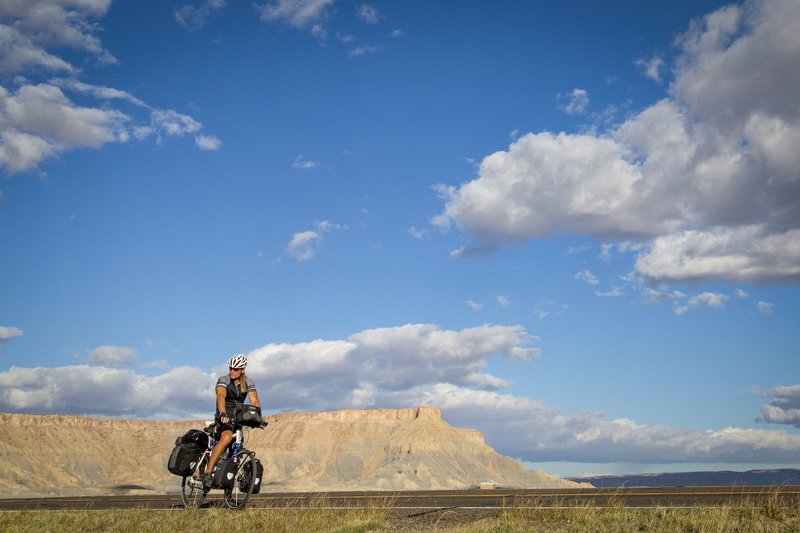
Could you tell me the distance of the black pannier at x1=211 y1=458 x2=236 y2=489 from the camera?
1088 centimetres

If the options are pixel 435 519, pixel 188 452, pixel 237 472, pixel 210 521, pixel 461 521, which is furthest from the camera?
pixel 188 452

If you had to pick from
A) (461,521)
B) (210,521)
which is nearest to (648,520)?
(461,521)

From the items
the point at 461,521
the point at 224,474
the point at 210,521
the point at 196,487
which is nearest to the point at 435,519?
the point at 461,521

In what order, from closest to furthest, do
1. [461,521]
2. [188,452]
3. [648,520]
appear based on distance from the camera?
[648,520] < [461,521] < [188,452]

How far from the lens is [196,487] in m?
11.3

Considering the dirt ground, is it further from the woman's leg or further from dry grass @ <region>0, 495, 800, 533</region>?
the woman's leg

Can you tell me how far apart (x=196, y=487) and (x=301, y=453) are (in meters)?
156

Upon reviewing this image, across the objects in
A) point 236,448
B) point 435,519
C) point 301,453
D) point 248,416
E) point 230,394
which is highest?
point 230,394

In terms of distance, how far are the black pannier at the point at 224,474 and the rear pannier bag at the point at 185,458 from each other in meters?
0.58

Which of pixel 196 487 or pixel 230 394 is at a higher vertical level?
pixel 230 394

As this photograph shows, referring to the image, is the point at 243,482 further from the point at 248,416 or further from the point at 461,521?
the point at 461,521

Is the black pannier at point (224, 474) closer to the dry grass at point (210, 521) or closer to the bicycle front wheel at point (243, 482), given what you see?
the bicycle front wheel at point (243, 482)

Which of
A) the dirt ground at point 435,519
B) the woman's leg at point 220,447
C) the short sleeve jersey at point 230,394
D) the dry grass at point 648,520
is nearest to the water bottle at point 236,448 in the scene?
the woman's leg at point 220,447

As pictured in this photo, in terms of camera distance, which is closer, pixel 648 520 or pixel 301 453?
pixel 648 520
